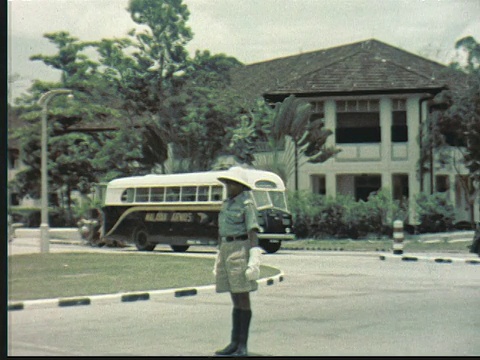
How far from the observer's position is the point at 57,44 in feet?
31.9

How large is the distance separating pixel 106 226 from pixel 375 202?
734 cm

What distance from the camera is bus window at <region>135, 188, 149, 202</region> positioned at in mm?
11500

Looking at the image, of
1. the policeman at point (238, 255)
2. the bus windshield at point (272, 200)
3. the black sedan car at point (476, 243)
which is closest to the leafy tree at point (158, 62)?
the bus windshield at point (272, 200)

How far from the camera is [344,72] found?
66.1ft

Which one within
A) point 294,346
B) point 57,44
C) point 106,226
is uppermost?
point 57,44

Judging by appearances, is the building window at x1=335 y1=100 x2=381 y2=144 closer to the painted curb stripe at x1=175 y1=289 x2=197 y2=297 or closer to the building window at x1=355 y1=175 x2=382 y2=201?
the building window at x1=355 y1=175 x2=382 y2=201

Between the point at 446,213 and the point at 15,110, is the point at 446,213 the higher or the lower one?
the lower one

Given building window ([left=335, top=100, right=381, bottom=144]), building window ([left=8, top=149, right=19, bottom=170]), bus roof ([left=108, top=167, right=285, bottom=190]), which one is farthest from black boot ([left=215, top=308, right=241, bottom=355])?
building window ([left=335, top=100, right=381, bottom=144])

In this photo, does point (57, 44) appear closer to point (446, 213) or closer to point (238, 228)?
point (238, 228)

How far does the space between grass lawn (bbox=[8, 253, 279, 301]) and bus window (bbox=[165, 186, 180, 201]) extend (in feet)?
2.43

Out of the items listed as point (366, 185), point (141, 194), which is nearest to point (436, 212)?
point (366, 185)

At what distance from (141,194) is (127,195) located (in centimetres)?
40

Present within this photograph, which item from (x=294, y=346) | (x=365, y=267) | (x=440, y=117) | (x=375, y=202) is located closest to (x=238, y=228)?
(x=294, y=346)

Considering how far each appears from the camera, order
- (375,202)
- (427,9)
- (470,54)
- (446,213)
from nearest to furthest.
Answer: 1. (427,9)
2. (470,54)
3. (446,213)
4. (375,202)
